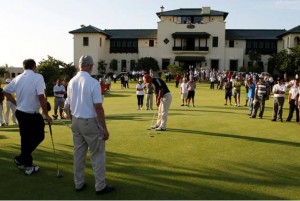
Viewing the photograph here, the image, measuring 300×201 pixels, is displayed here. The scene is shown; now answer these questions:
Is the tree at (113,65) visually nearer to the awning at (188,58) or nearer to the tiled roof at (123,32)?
the tiled roof at (123,32)

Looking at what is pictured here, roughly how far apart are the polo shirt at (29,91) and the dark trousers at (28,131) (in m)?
0.13

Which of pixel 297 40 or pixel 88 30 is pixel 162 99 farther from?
pixel 88 30

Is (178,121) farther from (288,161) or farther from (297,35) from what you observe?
(297,35)

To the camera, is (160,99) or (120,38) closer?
(160,99)

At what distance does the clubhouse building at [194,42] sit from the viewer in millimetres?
61000

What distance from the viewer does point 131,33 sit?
222 feet

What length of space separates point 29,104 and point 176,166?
10.3 feet

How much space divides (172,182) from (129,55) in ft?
198

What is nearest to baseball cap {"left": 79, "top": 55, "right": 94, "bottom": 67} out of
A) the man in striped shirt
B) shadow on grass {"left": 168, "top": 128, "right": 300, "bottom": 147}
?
shadow on grass {"left": 168, "top": 128, "right": 300, "bottom": 147}

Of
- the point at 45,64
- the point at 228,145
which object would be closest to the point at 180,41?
the point at 45,64

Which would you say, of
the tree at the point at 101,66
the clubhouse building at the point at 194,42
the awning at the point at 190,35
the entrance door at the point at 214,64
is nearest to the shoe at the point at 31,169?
the clubhouse building at the point at 194,42

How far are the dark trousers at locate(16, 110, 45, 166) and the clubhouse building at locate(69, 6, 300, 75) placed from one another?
5518cm

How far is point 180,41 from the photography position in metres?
62.0

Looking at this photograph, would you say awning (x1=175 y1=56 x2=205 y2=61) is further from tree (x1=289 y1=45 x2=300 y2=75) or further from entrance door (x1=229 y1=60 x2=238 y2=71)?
tree (x1=289 y1=45 x2=300 y2=75)
